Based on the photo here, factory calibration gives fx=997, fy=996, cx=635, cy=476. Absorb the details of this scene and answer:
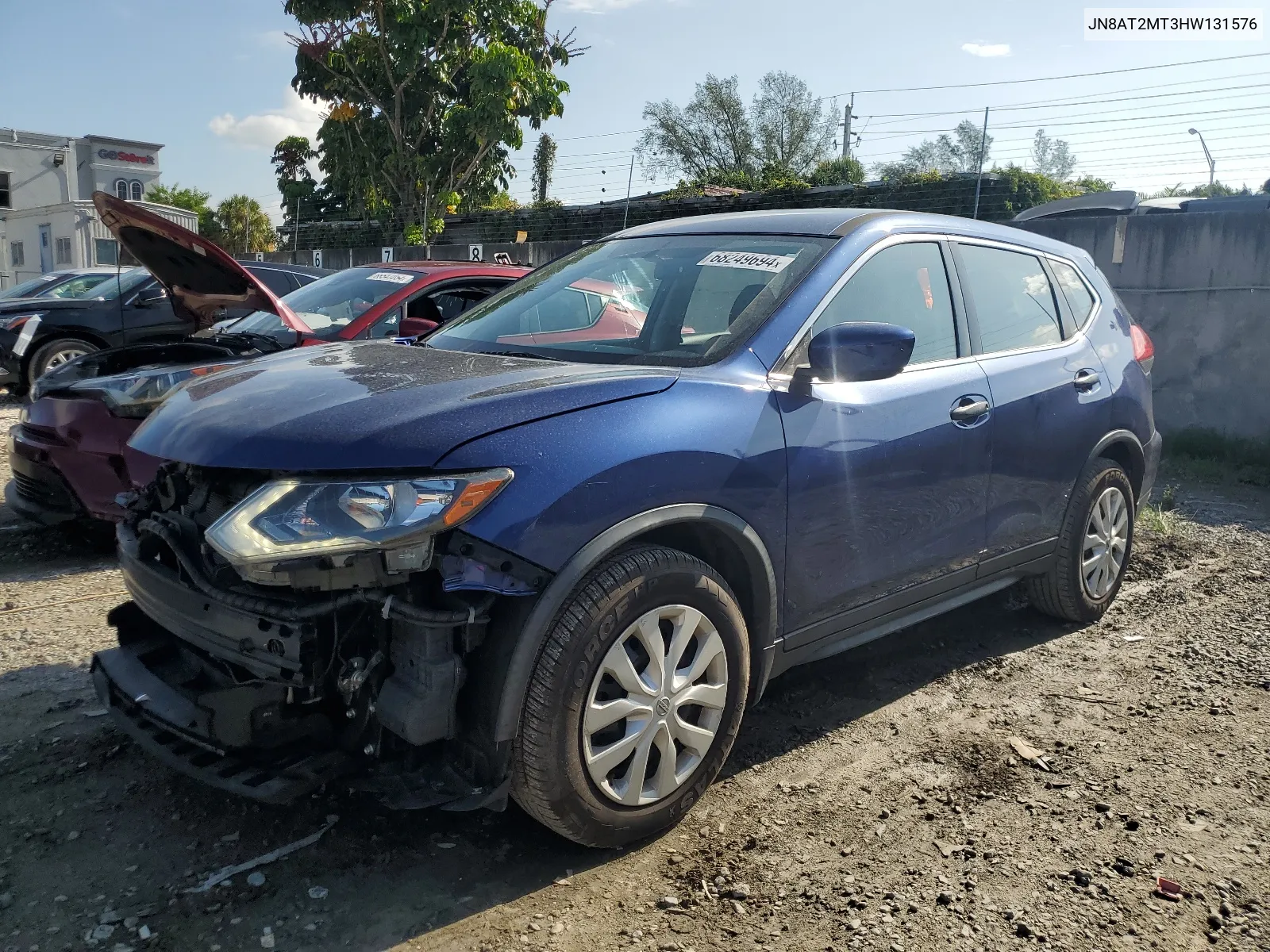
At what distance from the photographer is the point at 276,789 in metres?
2.39

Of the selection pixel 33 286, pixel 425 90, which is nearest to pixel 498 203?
pixel 425 90

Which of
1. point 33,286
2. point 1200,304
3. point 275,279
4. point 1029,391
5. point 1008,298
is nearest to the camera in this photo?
point 1029,391

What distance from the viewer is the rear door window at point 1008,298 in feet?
12.9

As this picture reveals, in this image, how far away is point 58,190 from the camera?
154 feet

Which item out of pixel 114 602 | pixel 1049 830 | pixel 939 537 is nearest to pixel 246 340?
pixel 114 602

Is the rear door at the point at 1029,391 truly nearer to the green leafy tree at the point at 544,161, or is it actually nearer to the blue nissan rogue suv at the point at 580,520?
the blue nissan rogue suv at the point at 580,520

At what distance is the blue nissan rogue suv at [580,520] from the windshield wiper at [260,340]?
2133mm

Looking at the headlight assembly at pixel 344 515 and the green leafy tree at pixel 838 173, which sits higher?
the green leafy tree at pixel 838 173

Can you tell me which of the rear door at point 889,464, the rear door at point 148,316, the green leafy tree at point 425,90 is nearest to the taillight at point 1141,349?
the rear door at point 889,464

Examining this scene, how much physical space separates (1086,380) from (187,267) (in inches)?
177

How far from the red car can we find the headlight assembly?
83.3 inches

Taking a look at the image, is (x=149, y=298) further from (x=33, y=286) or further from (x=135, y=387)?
(x=135, y=387)

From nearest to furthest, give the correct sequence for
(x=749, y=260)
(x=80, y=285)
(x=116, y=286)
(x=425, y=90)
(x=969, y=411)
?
(x=749, y=260) → (x=969, y=411) → (x=116, y=286) → (x=80, y=285) → (x=425, y=90)

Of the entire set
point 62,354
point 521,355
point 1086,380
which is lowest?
point 62,354
